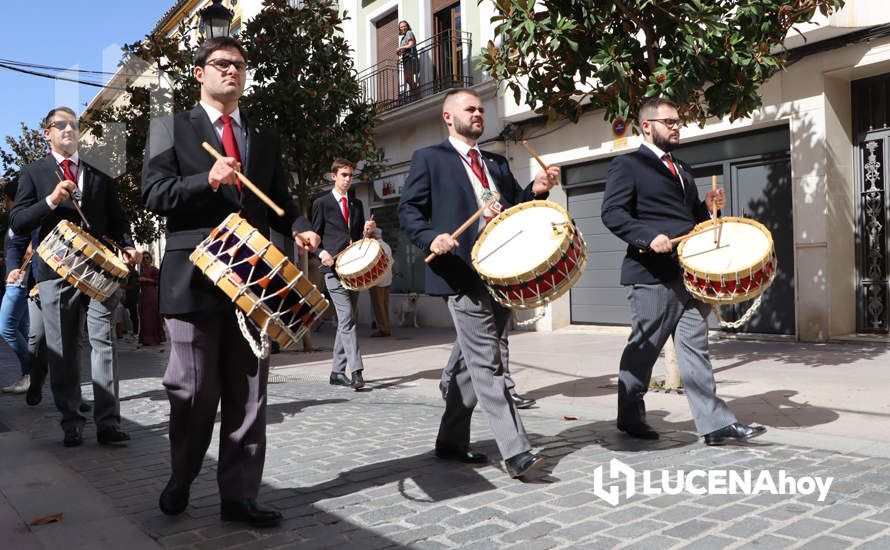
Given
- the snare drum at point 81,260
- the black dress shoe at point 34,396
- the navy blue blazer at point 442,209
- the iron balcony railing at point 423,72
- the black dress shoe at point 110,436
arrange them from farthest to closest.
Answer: the iron balcony railing at point 423,72 → the black dress shoe at point 34,396 → the black dress shoe at point 110,436 → the snare drum at point 81,260 → the navy blue blazer at point 442,209

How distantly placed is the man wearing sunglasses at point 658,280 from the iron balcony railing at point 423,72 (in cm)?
1184

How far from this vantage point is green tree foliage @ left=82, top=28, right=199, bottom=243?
14.6 m

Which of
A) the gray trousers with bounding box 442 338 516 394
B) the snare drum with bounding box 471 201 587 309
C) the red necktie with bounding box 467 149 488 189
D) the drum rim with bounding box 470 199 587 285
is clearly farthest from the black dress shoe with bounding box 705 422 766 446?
the red necktie with bounding box 467 149 488 189

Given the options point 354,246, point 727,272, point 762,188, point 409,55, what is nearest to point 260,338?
point 727,272

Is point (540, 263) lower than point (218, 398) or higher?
higher

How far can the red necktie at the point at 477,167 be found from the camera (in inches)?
180

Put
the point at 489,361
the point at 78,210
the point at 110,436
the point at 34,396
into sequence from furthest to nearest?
the point at 34,396
the point at 110,436
the point at 78,210
the point at 489,361

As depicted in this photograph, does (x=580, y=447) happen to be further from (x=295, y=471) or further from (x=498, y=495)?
(x=295, y=471)

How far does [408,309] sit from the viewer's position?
18.7m

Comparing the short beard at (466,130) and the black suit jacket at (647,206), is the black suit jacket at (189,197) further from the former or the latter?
the black suit jacket at (647,206)

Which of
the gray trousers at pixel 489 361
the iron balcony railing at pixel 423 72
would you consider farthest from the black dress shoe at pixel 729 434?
the iron balcony railing at pixel 423 72

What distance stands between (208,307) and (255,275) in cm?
40

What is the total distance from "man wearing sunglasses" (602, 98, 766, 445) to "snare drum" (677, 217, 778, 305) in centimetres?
18

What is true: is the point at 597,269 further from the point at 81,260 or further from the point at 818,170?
the point at 81,260
